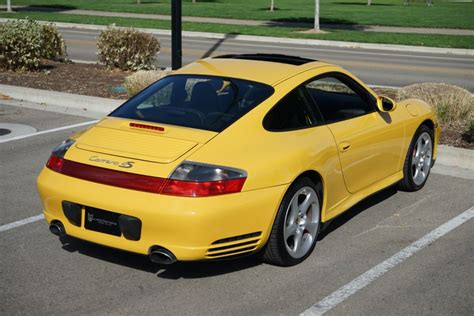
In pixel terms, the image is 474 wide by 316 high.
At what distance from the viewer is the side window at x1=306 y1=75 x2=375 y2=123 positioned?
6656mm

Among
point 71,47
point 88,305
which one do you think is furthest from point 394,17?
point 88,305

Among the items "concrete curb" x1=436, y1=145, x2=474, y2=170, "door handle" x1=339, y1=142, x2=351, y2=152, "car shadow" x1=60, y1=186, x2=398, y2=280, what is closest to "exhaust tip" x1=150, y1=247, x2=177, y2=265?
"car shadow" x1=60, y1=186, x2=398, y2=280

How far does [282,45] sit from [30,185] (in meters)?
20.1

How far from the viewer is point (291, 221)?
5730 millimetres

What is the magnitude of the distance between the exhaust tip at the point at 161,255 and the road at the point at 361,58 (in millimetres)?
12268

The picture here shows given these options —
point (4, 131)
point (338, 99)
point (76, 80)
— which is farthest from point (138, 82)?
point (338, 99)

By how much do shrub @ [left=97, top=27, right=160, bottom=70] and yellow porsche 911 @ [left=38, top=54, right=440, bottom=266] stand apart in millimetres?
9969

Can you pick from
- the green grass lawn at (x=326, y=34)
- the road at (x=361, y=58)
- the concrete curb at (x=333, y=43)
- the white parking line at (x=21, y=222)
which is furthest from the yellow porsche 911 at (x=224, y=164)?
the green grass lawn at (x=326, y=34)

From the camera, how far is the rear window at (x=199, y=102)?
231 inches

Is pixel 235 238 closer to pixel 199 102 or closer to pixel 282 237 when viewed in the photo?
pixel 282 237

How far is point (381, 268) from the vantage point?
589 centimetres

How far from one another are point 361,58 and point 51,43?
9392 mm

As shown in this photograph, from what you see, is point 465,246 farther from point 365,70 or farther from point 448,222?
point 365,70

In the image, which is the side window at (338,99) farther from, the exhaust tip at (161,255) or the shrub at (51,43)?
the shrub at (51,43)
